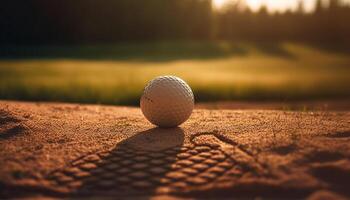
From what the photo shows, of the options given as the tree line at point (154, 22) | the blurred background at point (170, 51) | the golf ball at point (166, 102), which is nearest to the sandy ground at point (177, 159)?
the golf ball at point (166, 102)

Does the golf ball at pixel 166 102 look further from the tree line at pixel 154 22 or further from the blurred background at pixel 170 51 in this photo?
the tree line at pixel 154 22

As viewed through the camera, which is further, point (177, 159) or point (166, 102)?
point (166, 102)

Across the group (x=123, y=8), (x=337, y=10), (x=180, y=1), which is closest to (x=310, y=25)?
(x=337, y=10)

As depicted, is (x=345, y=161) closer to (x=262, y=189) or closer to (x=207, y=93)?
(x=262, y=189)

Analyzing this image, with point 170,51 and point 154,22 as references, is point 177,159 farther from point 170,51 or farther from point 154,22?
point 154,22

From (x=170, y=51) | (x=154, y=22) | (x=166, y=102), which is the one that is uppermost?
(x=154, y=22)

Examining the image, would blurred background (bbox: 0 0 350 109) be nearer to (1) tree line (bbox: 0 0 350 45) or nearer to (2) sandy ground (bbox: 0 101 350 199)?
(1) tree line (bbox: 0 0 350 45)

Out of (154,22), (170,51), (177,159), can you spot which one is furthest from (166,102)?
(154,22)
